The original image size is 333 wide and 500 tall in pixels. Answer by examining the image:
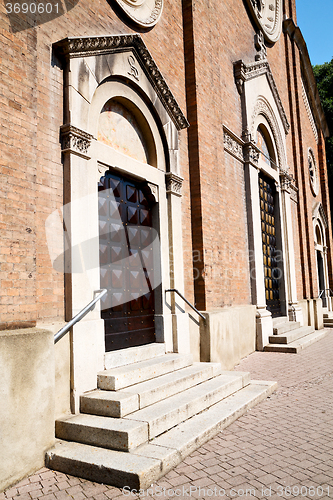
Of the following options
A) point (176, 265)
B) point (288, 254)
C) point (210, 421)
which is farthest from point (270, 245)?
point (210, 421)

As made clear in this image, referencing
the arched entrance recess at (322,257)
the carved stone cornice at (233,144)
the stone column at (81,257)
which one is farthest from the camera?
the arched entrance recess at (322,257)

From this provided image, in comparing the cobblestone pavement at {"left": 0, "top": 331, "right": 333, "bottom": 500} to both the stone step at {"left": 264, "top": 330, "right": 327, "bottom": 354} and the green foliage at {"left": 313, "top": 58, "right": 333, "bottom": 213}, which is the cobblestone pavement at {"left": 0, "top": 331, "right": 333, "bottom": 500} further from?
the green foliage at {"left": 313, "top": 58, "right": 333, "bottom": 213}

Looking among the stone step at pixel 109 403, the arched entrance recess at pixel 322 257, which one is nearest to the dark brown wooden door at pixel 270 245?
the arched entrance recess at pixel 322 257

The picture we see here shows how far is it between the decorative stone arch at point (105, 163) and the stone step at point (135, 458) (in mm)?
701

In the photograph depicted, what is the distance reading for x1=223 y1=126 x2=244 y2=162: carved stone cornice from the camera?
30.9ft

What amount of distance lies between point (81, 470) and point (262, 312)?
7.19m

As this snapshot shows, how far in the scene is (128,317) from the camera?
232 inches

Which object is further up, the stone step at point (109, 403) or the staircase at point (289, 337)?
the stone step at point (109, 403)

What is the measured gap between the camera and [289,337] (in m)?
10.3

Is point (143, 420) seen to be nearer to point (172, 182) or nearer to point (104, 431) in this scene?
point (104, 431)

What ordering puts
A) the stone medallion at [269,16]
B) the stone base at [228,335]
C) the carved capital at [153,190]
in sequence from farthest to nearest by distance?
1. the stone medallion at [269,16]
2. the stone base at [228,335]
3. the carved capital at [153,190]

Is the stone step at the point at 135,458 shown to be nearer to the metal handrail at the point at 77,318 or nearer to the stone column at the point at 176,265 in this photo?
the metal handrail at the point at 77,318

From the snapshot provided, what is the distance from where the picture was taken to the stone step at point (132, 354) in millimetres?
5011

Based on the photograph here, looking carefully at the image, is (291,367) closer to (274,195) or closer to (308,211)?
(274,195)
